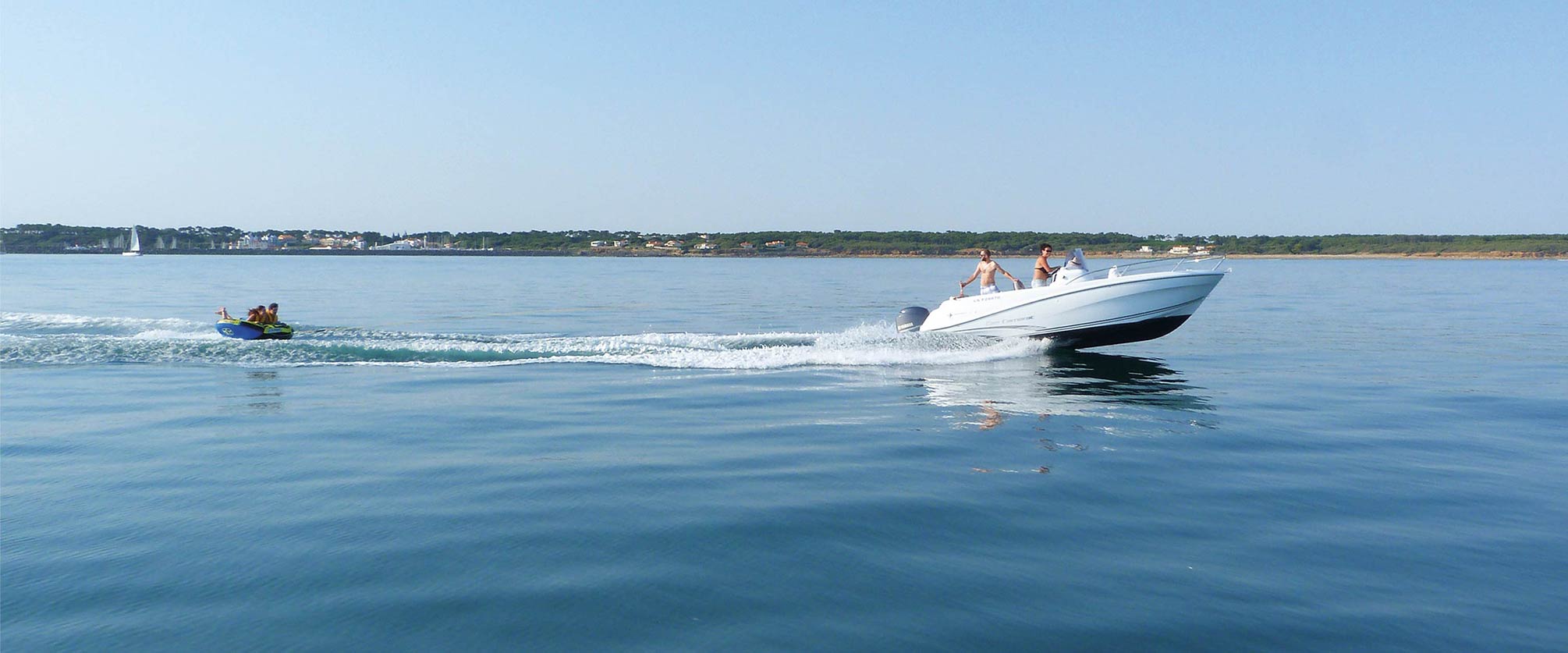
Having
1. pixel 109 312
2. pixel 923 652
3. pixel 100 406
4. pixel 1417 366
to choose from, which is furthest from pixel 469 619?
pixel 109 312

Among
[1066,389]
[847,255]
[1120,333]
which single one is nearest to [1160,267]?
[1120,333]

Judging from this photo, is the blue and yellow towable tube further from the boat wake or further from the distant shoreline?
the distant shoreline

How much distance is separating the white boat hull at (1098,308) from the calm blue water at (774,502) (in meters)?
0.83

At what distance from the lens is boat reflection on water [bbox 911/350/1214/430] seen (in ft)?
41.2

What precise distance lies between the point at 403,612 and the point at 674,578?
57.7 inches

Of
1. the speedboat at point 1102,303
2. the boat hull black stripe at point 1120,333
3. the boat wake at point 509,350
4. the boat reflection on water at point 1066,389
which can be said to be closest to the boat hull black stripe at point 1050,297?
the speedboat at point 1102,303

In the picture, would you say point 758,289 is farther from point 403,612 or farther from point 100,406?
point 403,612

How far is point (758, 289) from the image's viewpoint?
163 ft

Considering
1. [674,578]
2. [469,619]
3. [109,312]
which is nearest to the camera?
[469,619]

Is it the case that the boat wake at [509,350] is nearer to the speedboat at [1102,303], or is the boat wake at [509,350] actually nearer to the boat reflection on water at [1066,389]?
the speedboat at [1102,303]

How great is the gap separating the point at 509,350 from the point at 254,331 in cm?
576

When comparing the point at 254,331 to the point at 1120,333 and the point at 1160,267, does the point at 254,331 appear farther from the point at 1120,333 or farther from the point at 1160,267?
the point at 1160,267

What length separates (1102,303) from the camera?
1777cm

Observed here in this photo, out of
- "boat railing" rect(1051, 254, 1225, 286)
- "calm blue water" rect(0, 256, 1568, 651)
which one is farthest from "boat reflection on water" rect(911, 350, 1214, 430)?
"boat railing" rect(1051, 254, 1225, 286)
